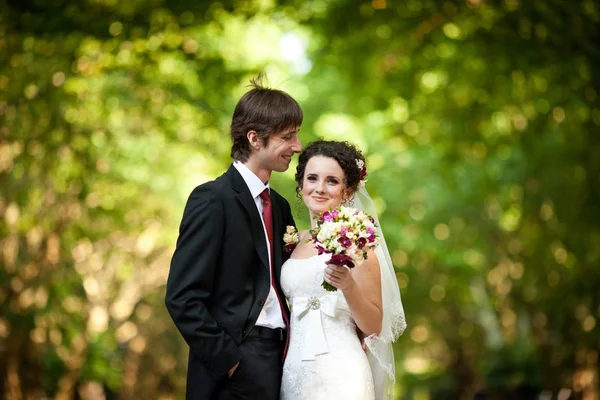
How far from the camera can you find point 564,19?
9.66 metres

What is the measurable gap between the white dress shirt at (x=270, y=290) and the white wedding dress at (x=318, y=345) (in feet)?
0.49

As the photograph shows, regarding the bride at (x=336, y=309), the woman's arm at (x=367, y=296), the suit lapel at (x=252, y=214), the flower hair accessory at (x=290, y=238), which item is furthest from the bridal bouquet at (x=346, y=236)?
the flower hair accessory at (x=290, y=238)

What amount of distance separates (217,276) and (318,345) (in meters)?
0.72

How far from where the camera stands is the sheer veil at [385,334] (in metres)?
5.15

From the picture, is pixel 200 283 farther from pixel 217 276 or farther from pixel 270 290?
pixel 270 290

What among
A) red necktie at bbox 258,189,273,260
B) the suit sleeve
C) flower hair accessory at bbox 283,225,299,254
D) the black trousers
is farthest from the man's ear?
the black trousers

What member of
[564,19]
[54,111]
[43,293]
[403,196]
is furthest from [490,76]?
[43,293]

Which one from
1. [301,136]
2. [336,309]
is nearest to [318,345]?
[336,309]

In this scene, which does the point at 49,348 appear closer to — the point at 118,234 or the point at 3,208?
the point at 3,208

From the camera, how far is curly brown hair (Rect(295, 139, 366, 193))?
17.2ft

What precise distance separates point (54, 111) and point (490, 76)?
6033 mm

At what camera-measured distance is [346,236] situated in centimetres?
434

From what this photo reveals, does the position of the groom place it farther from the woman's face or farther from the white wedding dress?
the woman's face

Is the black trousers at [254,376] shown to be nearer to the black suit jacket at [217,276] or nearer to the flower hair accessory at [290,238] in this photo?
the black suit jacket at [217,276]
